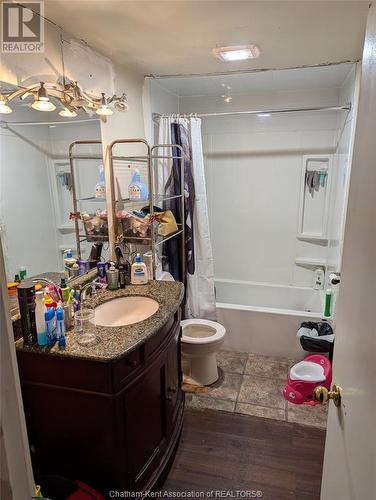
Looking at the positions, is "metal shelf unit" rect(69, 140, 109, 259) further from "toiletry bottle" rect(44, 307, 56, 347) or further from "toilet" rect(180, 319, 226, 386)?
"toilet" rect(180, 319, 226, 386)

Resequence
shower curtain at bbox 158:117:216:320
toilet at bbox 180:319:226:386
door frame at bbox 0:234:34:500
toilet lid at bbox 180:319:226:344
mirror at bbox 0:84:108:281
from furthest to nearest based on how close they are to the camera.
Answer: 1. shower curtain at bbox 158:117:216:320
2. toilet lid at bbox 180:319:226:344
3. toilet at bbox 180:319:226:386
4. mirror at bbox 0:84:108:281
5. door frame at bbox 0:234:34:500

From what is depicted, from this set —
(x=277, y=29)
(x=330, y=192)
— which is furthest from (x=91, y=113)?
(x=330, y=192)

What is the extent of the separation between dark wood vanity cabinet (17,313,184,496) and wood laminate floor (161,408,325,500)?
370 mm

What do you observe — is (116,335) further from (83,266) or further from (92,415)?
(83,266)

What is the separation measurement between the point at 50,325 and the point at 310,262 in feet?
9.10

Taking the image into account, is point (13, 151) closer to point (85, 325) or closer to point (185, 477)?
point (85, 325)

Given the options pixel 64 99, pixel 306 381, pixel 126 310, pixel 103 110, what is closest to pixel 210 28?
pixel 103 110

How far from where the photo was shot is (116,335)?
1.45 meters

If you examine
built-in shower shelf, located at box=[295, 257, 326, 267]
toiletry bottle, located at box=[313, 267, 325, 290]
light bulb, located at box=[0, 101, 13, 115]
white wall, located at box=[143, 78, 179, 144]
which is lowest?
toiletry bottle, located at box=[313, 267, 325, 290]

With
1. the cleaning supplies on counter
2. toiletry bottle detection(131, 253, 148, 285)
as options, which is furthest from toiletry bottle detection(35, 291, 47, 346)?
the cleaning supplies on counter

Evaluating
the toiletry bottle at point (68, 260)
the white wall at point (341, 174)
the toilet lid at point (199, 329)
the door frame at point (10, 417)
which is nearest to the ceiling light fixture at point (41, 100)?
the toiletry bottle at point (68, 260)

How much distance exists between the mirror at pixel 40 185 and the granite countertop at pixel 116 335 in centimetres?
34

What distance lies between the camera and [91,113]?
1.94 metres

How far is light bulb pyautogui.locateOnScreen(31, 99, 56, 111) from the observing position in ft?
4.95
